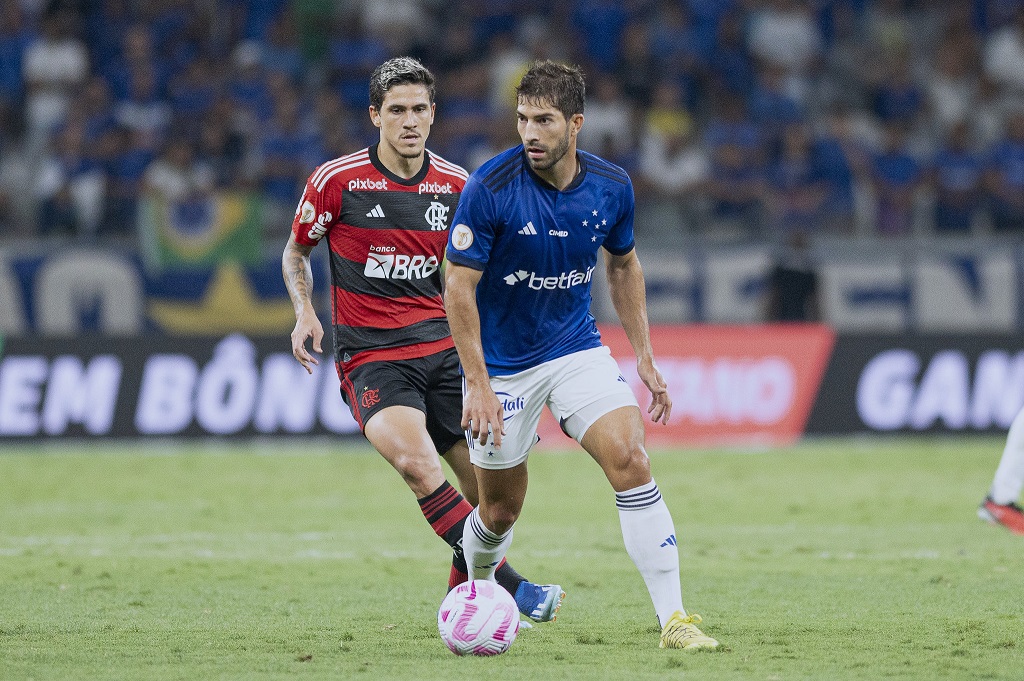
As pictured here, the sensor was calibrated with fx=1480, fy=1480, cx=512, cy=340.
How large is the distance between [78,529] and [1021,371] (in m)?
9.34

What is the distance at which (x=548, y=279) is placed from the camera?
251 inches

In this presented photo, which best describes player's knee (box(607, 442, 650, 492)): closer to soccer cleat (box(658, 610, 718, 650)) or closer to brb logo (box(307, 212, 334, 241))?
soccer cleat (box(658, 610, 718, 650))

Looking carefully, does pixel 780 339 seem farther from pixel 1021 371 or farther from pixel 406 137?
pixel 406 137

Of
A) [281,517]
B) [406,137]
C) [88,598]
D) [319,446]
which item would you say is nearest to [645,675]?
[406,137]

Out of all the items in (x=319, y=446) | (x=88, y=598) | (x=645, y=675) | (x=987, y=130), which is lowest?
(x=319, y=446)

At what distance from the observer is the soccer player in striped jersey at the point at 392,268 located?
23.6ft

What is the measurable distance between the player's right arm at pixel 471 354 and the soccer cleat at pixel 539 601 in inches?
40.4

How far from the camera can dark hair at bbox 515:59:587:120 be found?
239 inches

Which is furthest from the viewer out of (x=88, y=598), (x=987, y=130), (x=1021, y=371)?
(x=987, y=130)

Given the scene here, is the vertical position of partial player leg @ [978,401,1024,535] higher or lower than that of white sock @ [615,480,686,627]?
lower

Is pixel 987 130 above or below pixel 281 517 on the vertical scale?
above

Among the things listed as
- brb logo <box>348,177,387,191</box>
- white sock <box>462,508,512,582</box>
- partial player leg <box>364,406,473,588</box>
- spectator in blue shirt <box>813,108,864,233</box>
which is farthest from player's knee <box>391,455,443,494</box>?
spectator in blue shirt <box>813,108,864,233</box>

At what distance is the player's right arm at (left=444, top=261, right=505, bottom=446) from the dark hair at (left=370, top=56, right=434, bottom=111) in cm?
140

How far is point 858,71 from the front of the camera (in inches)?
848
